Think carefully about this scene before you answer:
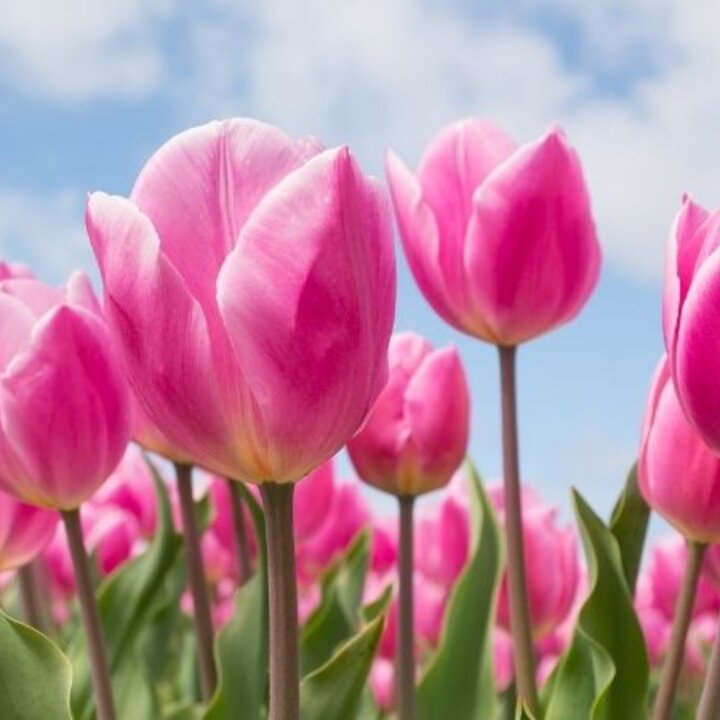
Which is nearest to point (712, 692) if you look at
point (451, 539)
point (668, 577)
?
point (451, 539)

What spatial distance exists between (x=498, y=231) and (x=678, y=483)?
1.05ft

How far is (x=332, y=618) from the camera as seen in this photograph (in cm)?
185

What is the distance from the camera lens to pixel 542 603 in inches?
80.0

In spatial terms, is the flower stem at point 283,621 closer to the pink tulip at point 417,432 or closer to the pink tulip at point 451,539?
the pink tulip at point 417,432

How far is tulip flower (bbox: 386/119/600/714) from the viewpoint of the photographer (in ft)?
4.62

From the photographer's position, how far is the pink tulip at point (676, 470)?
1170mm

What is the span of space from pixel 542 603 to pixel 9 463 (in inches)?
39.6

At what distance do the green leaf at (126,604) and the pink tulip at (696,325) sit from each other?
0.97 metres

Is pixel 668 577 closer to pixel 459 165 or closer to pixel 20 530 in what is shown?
pixel 459 165

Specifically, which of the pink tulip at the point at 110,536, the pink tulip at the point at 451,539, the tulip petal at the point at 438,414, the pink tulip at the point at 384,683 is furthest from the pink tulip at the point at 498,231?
the pink tulip at the point at 384,683

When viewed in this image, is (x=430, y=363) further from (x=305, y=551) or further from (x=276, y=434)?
(x=305, y=551)

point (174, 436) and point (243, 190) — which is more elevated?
point (243, 190)

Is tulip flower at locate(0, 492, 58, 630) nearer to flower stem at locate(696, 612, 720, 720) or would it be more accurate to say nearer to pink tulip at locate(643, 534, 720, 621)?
flower stem at locate(696, 612, 720, 720)

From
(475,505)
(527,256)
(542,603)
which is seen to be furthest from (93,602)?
(542,603)
